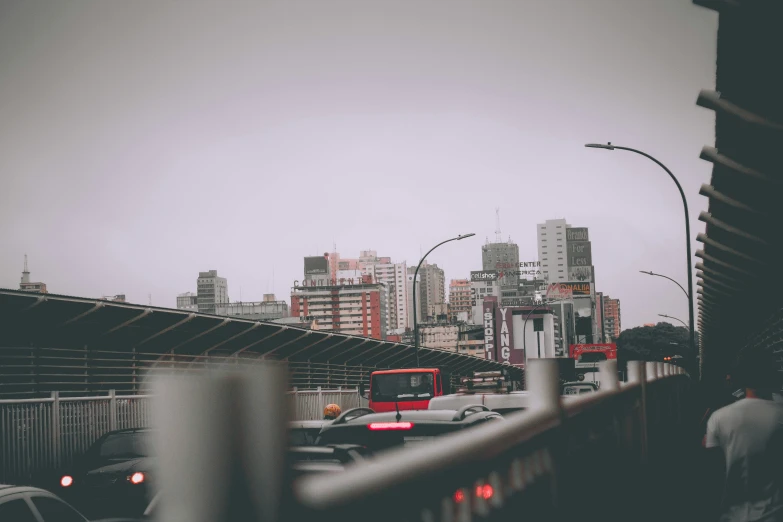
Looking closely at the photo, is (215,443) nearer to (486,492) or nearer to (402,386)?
(486,492)

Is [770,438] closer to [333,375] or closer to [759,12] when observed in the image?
[759,12]

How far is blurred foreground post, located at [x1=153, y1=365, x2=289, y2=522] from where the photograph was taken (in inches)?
46.6

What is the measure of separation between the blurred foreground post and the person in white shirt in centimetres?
541

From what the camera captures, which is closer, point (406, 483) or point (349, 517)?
point (349, 517)

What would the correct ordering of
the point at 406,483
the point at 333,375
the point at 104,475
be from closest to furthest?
the point at 406,483 < the point at 104,475 < the point at 333,375

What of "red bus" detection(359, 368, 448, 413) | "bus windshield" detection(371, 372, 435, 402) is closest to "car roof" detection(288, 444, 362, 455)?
"red bus" detection(359, 368, 448, 413)

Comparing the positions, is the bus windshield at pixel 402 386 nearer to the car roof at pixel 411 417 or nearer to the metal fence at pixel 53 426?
the metal fence at pixel 53 426

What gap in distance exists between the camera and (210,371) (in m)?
1.23

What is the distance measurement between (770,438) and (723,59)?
4066 millimetres

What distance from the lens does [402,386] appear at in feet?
83.7

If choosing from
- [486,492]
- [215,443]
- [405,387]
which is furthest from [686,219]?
[215,443]

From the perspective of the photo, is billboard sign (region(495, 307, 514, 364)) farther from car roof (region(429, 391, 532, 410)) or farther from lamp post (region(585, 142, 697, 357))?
car roof (region(429, 391, 532, 410))

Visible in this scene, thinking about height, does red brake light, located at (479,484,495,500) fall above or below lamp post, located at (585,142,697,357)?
below

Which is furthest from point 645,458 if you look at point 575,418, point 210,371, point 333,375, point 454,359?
point 454,359
